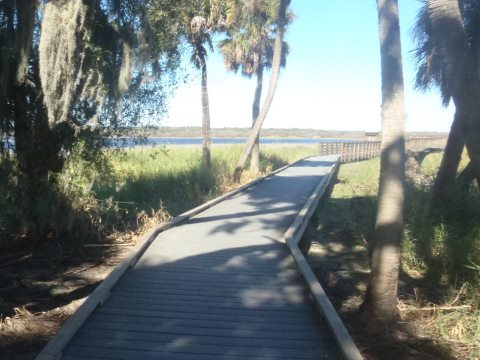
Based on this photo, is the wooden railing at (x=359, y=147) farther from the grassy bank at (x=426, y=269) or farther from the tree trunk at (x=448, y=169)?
the tree trunk at (x=448, y=169)

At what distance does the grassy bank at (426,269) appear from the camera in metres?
5.09

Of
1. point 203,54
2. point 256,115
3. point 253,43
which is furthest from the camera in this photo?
point 253,43

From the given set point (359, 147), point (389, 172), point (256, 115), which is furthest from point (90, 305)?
point (359, 147)

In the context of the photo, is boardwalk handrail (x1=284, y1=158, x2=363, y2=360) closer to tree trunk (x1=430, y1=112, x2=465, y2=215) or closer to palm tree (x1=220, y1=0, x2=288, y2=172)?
tree trunk (x1=430, y1=112, x2=465, y2=215)

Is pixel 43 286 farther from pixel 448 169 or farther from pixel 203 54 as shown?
pixel 203 54

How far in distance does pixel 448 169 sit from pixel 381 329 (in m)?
4.92

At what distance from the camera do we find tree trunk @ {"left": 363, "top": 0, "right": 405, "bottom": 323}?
522 centimetres

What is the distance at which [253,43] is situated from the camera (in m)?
22.6

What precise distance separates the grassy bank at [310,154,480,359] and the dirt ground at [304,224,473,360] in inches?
0.4

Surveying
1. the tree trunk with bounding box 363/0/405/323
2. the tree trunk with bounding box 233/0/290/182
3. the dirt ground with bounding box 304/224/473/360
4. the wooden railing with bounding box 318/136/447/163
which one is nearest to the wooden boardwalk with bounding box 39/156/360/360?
the dirt ground with bounding box 304/224/473/360

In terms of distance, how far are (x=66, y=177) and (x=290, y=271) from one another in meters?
4.58

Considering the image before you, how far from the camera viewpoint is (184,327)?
4.43 meters

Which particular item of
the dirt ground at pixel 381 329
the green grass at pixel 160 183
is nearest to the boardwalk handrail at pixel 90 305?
the green grass at pixel 160 183

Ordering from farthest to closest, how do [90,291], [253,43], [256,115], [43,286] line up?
1. [253,43]
2. [256,115]
3. [43,286]
4. [90,291]
